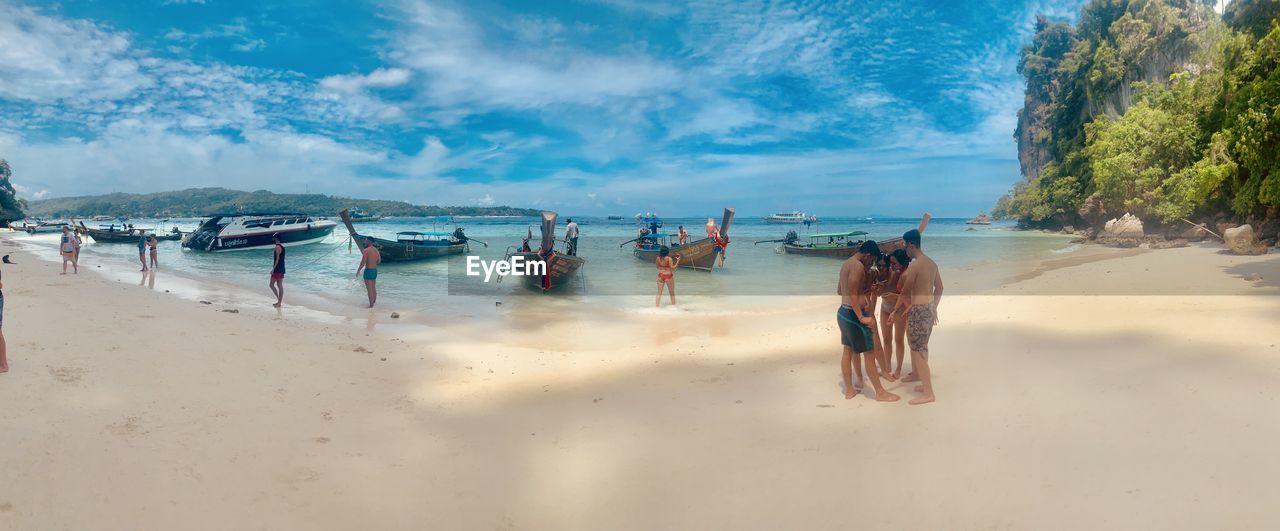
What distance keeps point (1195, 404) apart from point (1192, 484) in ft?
6.20

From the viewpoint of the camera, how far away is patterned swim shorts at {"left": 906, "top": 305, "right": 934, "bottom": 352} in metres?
5.88

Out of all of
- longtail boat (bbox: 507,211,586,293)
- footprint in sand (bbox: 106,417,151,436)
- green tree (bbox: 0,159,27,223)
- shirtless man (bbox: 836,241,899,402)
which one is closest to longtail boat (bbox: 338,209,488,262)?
longtail boat (bbox: 507,211,586,293)

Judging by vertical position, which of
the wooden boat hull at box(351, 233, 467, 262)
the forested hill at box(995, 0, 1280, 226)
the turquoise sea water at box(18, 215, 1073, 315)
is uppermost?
the forested hill at box(995, 0, 1280, 226)

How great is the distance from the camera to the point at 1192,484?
3.99 metres

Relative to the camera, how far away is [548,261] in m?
17.8

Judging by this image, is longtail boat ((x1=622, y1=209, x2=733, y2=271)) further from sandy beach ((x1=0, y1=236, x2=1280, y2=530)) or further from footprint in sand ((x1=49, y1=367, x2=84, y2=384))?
footprint in sand ((x1=49, y1=367, x2=84, y2=384))

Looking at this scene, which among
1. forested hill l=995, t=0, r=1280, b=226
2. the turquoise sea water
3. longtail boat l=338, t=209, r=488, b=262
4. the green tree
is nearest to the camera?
forested hill l=995, t=0, r=1280, b=226

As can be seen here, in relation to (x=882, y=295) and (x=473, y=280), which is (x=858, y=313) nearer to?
(x=882, y=295)

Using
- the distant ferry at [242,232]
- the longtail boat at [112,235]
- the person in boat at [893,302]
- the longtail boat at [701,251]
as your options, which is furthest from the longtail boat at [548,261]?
the longtail boat at [112,235]

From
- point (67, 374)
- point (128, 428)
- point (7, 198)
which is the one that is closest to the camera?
point (128, 428)

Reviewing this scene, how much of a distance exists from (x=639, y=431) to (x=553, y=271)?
41.8ft

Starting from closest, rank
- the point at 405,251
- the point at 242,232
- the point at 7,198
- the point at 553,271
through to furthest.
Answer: the point at 553,271, the point at 405,251, the point at 242,232, the point at 7,198

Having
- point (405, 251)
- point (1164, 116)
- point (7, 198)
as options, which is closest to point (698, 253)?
point (405, 251)

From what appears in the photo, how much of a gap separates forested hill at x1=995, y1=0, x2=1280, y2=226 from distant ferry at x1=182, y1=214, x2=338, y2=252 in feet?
155
